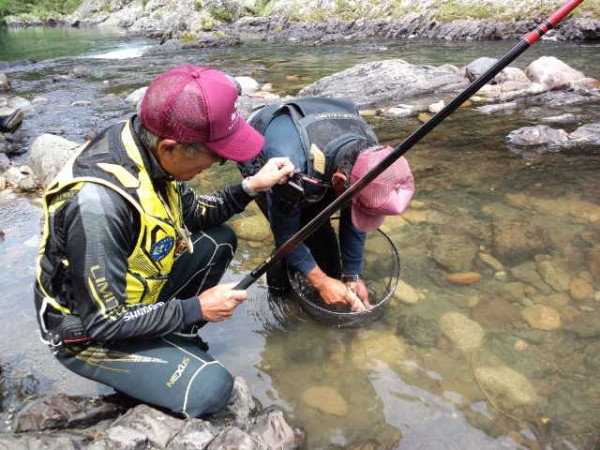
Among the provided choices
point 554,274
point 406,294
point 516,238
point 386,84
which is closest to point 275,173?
point 406,294

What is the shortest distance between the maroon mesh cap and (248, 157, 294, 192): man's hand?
2.32ft

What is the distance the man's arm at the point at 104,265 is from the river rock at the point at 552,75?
10615 millimetres

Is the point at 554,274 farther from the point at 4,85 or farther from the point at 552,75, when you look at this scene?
the point at 4,85

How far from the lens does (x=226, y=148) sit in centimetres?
219

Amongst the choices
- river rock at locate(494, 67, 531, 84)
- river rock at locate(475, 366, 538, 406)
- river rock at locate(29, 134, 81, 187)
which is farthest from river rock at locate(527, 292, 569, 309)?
river rock at locate(494, 67, 531, 84)

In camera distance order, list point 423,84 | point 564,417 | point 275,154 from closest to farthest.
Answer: point 564,417, point 275,154, point 423,84

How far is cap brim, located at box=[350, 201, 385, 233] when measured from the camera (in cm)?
286

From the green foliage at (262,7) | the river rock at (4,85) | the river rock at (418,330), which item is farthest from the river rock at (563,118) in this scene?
the green foliage at (262,7)

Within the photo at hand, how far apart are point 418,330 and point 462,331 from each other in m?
0.32

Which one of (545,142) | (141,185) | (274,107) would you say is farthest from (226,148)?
(545,142)

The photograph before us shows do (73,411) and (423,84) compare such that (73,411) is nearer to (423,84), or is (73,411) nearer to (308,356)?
(308,356)

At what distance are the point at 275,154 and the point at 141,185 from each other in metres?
1.13

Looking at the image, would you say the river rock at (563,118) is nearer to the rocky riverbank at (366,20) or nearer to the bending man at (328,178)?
the bending man at (328,178)

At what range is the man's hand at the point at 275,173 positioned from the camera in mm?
2883
